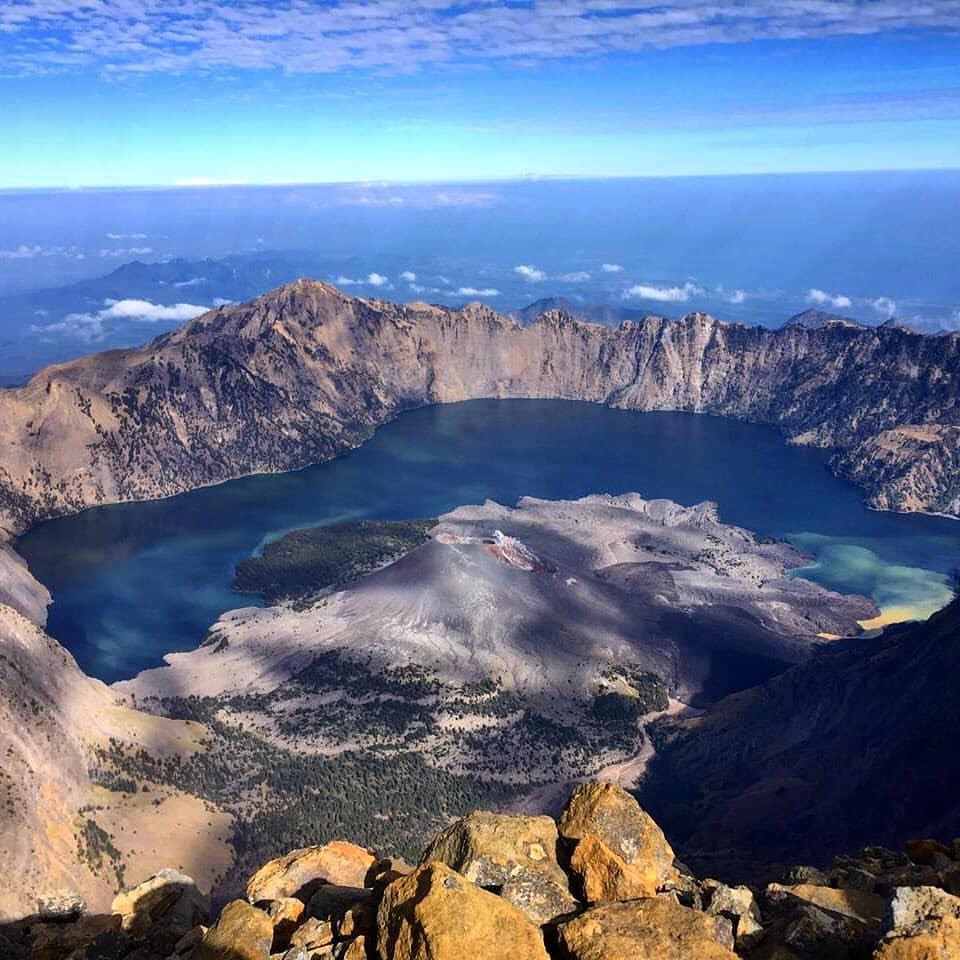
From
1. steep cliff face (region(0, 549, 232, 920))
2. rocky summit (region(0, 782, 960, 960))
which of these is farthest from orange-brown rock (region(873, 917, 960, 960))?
steep cliff face (region(0, 549, 232, 920))

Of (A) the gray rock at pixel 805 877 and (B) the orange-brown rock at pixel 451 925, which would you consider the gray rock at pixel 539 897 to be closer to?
(B) the orange-brown rock at pixel 451 925

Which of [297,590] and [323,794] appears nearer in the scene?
[323,794]

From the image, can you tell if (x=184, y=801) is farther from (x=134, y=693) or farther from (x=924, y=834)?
(x=924, y=834)

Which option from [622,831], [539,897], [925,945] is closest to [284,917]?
[539,897]

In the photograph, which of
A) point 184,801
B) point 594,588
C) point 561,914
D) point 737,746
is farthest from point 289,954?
point 594,588

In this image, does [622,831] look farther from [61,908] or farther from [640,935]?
[61,908]

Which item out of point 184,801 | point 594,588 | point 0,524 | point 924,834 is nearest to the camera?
point 924,834
